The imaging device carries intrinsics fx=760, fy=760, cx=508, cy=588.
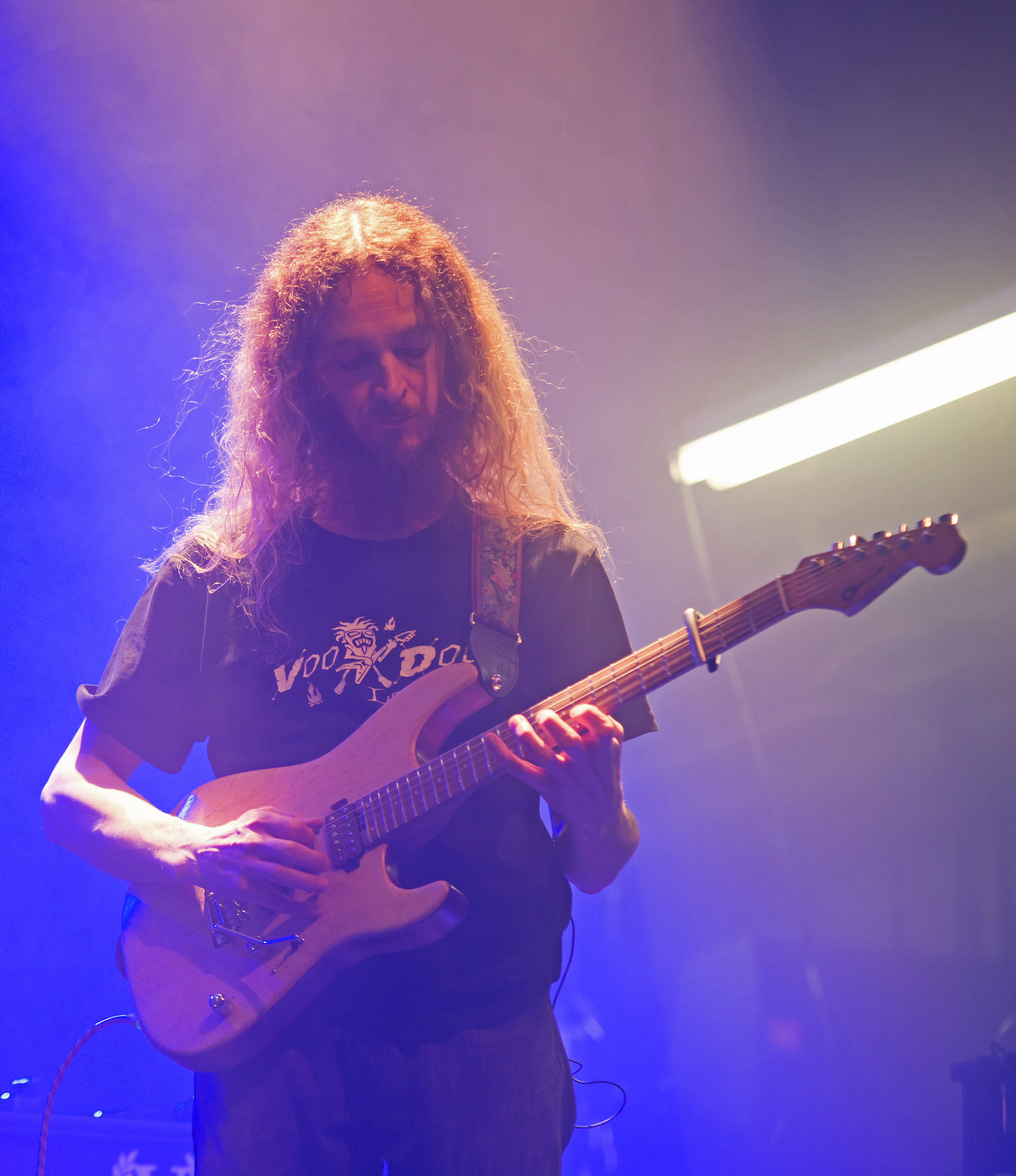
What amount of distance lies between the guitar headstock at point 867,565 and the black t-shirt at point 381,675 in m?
0.37

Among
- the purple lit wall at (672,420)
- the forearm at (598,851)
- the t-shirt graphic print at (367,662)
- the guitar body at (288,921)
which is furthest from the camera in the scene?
the purple lit wall at (672,420)

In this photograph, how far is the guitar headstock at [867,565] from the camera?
108 cm

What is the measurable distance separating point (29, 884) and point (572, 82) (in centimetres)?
341

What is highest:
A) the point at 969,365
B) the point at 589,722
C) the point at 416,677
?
the point at 969,365

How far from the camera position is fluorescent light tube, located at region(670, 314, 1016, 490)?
223cm

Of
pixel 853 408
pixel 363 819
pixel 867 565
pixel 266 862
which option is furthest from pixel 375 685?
pixel 853 408

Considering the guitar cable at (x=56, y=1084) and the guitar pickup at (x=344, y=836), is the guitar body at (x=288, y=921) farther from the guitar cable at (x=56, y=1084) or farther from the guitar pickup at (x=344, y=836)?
Result: the guitar cable at (x=56, y=1084)

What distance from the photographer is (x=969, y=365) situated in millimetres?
2242

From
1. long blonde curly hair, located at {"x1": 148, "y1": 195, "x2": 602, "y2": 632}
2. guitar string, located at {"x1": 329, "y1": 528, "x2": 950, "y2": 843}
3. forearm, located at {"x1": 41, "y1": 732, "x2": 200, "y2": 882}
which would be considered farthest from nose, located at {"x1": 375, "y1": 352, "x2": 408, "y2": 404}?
forearm, located at {"x1": 41, "y1": 732, "x2": 200, "y2": 882}

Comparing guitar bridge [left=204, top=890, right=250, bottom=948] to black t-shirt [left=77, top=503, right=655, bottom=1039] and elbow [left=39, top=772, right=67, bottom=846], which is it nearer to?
black t-shirt [left=77, top=503, right=655, bottom=1039]

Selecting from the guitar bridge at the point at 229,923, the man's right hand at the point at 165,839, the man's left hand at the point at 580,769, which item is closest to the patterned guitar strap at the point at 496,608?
the man's left hand at the point at 580,769

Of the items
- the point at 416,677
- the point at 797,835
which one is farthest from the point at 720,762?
the point at 416,677

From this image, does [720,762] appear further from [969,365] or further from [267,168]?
[267,168]

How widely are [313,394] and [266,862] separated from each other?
1.03 m
